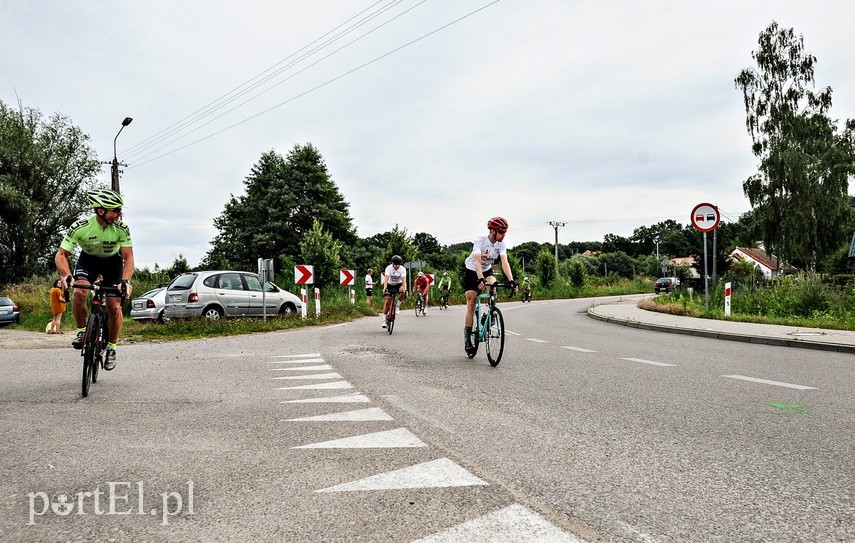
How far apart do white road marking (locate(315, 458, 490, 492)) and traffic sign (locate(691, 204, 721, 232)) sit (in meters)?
15.7

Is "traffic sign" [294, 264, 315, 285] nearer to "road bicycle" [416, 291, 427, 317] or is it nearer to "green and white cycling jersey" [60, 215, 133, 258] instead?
"road bicycle" [416, 291, 427, 317]

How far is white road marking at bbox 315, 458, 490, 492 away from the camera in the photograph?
316cm

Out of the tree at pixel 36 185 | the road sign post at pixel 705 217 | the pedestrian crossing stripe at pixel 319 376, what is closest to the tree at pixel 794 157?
the road sign post at pixel 705 217

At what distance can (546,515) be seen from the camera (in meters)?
2.73

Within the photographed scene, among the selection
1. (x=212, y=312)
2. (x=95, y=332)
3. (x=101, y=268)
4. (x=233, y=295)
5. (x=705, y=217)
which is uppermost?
(x=705, y=217)

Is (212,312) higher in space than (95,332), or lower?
lower

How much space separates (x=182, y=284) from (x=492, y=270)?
38.7 feet

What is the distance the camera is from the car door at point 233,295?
58.8 ft

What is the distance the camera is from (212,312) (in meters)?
17.6

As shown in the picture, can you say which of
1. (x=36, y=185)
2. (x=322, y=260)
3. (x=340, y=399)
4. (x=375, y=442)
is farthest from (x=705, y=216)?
(x=36, y=185)

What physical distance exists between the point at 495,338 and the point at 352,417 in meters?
3.63

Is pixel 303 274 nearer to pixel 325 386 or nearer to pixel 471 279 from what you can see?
pixel 471 279

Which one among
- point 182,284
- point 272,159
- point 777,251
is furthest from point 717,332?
point 272,159

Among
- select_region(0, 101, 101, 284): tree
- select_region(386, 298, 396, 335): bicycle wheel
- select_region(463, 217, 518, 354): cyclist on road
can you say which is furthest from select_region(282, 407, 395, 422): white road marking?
select_region(0, 101, 101, 284): tree
